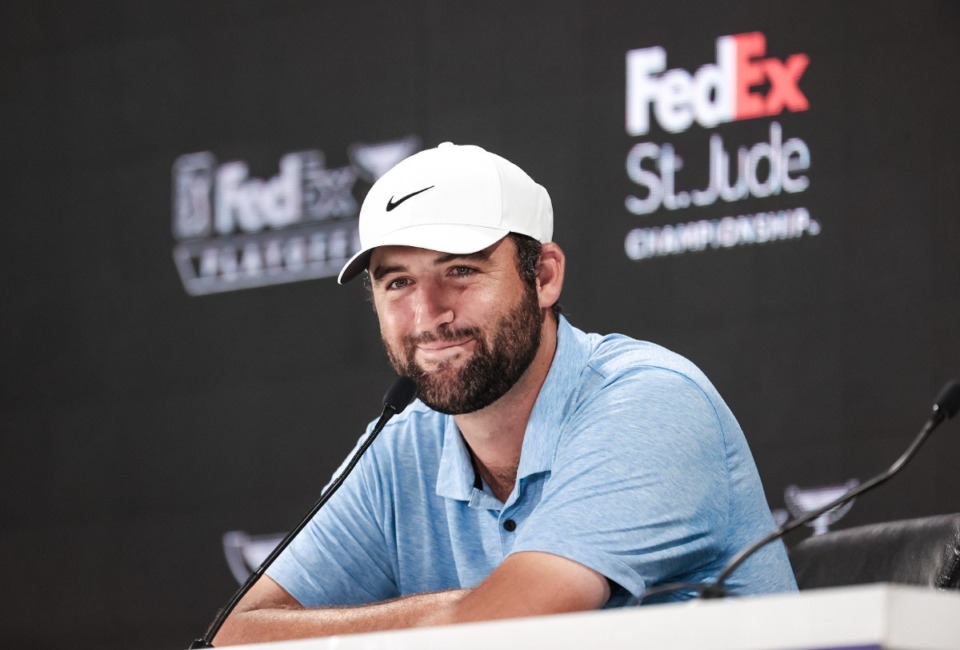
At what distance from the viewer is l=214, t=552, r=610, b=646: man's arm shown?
4.51 feet

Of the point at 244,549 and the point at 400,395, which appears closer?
the point at 400,395

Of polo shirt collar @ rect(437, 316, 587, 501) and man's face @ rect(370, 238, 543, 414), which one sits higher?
man's face @ rect(370, 238, 543, 414)

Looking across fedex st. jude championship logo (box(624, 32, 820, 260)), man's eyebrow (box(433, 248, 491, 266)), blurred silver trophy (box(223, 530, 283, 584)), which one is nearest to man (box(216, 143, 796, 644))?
man's eyebrow (box(433, 248, 491, 266))

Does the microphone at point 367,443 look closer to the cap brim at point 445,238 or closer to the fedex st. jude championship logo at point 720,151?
the cap brim at point 445,238

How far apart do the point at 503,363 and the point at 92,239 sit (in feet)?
6.77

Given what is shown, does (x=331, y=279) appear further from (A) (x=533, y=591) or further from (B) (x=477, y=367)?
(A) (x=533, y=591)

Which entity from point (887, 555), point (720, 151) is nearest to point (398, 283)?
point (887, 555)

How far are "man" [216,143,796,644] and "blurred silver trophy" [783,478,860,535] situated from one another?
3.08 feet

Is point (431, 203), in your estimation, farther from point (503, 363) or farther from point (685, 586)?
point (685, 586)

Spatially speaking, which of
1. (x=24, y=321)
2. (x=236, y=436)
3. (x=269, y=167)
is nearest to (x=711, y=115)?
(x=269, y=167)

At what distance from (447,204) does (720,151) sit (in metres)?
1.17

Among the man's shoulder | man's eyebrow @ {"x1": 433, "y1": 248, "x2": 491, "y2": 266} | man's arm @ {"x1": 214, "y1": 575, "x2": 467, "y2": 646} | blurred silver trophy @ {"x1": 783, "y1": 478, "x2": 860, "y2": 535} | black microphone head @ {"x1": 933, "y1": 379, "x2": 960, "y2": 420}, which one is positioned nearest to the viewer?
black microphone head @ {"x1": 933, "y1": 379, "x2": 960, "y2": 420}

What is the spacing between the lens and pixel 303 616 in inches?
68.0

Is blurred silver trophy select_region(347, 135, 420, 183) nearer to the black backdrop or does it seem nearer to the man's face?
the black backdrop
